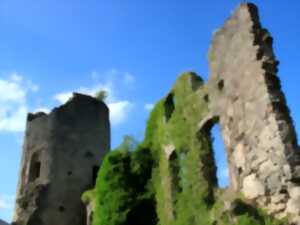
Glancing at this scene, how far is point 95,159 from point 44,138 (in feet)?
8.06

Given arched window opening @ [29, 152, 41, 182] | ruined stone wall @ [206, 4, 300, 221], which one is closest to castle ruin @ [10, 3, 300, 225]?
ruined stone wall @ [206, 4, 300, 221]

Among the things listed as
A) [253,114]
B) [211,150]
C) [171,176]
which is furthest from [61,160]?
[253,114]

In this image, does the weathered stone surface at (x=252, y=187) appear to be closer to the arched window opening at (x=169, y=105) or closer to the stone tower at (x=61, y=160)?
the arched window opening at (x=169, y=105)

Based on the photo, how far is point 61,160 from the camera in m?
20.5

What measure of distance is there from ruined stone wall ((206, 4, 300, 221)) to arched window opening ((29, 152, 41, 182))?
1088 centimetres

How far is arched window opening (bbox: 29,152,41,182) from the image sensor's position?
21078 mm

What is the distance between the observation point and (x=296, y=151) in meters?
9.62

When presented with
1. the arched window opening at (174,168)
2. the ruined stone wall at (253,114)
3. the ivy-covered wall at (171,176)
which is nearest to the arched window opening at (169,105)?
the ivy-covered wall at (171,176)

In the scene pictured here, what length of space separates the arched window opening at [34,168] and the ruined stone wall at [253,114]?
35.7ft

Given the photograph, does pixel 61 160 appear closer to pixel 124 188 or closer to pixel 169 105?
pixel 124 188

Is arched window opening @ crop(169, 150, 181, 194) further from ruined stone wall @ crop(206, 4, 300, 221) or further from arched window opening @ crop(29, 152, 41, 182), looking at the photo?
arched window opening @ crop(29, 152, 41, 182)

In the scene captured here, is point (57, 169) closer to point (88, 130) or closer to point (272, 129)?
point (88, 130)

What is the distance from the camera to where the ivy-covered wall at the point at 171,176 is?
1179cm

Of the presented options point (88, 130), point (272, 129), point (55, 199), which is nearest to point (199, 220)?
point (272, 129)
